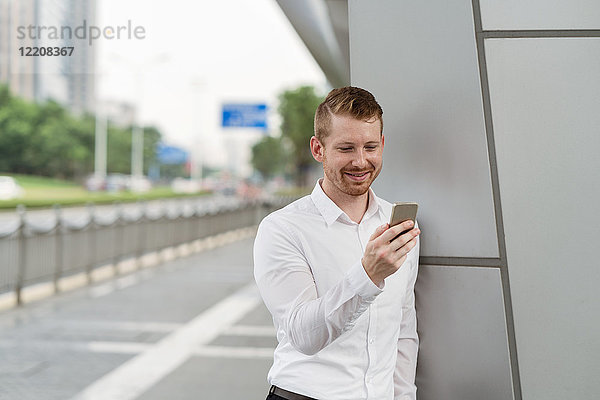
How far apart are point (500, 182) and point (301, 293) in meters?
0.90

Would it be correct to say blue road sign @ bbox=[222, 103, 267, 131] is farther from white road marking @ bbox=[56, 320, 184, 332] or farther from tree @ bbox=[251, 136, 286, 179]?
tree @ bbox=[251, 136, 286, 179]

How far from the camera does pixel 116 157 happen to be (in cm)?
7525

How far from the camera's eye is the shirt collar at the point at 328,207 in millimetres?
1944

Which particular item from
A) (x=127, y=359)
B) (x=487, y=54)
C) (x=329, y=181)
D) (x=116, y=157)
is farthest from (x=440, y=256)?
(x=116, y=157)

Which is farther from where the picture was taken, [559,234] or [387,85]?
[387,85]

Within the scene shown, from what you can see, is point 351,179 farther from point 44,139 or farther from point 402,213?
point 44,139

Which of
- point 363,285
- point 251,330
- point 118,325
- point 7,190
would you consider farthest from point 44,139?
point 363,285

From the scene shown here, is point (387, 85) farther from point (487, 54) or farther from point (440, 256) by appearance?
point (440, 256)

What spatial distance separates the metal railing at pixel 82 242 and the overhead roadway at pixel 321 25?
437 cm

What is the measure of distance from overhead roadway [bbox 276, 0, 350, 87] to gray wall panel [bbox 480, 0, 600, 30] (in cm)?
300

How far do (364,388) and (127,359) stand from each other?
454 centimetres

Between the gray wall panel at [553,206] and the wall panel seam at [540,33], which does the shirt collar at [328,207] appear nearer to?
the gray wall panel at [553,206]

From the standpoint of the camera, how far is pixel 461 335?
2.29m

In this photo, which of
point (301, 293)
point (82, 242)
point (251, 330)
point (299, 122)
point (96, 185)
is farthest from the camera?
point (96, 185)
